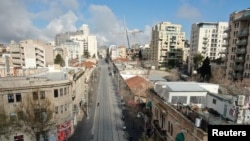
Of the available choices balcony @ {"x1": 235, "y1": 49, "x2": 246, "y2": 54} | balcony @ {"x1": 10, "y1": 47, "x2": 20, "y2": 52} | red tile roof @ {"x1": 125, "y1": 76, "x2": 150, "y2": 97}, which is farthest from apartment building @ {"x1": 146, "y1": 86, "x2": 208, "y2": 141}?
balcony @ {"x1": 10, "y1": 47, "x2": 20, "y2": 52}

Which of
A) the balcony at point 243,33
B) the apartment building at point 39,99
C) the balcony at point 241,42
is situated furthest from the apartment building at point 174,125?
the balcony at point 243,33

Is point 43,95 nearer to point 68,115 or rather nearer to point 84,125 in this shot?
point 68,115

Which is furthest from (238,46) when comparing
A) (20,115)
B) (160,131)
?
(20,115)

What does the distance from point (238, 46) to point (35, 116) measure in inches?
2293

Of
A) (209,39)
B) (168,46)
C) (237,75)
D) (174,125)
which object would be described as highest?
(209,39)

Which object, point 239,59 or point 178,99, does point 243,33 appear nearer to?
point 239,59

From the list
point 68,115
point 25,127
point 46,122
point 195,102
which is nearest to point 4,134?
point 25,127

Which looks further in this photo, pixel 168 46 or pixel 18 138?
pixel 168 46

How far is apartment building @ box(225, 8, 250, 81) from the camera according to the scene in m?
54.3

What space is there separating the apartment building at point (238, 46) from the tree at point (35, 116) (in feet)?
171

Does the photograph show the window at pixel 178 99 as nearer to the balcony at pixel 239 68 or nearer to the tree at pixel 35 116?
the tree at pixel 35 116

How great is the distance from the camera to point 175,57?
381 feet

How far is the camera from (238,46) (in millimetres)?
58344

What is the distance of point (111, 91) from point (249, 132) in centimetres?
5959
